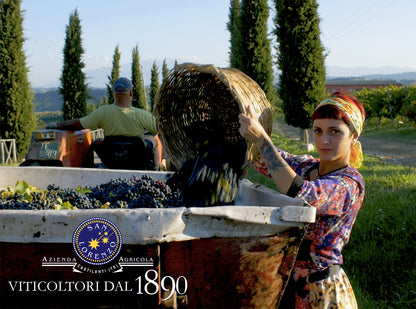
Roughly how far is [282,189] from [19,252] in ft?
3.81

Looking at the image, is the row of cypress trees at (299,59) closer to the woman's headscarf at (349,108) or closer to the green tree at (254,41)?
the green tree at (254,41)

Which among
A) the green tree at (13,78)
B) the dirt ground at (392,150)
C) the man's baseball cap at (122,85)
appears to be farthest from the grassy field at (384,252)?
the green tree at (13,78)

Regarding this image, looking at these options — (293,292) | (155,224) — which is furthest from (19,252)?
(293,292)

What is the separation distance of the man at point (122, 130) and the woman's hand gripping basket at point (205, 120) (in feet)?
6.57

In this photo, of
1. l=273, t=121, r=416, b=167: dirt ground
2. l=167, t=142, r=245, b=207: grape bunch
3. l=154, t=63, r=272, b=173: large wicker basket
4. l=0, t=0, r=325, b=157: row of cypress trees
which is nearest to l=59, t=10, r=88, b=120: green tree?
l=0, t=0, r=325, b=157: row of cypress trees

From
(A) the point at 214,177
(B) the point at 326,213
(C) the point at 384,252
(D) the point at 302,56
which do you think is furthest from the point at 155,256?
(D) the point at 302,56

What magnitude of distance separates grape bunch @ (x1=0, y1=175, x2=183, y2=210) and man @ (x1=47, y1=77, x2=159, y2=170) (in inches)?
85.0

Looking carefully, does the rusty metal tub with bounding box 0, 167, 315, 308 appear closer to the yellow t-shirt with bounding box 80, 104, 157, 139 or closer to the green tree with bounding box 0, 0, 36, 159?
the yellow t-shirt with bounding box 80, 104, 157, 139

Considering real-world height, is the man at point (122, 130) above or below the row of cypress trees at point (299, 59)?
below

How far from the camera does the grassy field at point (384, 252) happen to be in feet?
11.6

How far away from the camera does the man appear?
4.80 metres

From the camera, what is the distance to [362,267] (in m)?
3.94

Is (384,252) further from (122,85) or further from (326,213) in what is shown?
(122,85)

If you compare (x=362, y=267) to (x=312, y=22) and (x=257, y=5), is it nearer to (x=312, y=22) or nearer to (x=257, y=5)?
(x=312, y=22)
